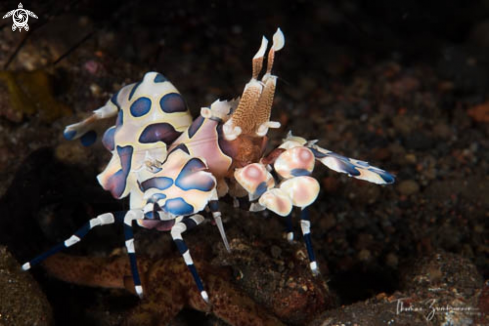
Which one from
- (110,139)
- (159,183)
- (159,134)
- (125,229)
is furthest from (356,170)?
(110,139)

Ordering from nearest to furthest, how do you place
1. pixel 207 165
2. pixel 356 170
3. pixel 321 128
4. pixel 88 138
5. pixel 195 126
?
pixel 356 170
pixel 207 165
pixel 195 126
pixel 88 138
pixel 321 128

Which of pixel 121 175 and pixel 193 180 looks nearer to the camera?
pixel 193 180

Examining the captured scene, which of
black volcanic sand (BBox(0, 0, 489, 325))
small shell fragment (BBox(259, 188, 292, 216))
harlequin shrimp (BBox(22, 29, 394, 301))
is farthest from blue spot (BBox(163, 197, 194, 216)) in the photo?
black volcanic sand (BBox(0, 0, 489, 325))

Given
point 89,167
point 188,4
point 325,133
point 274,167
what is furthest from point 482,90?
point 89,167

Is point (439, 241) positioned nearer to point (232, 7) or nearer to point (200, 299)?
point (200, 299)

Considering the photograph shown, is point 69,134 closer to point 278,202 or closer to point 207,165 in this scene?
point 207,165
